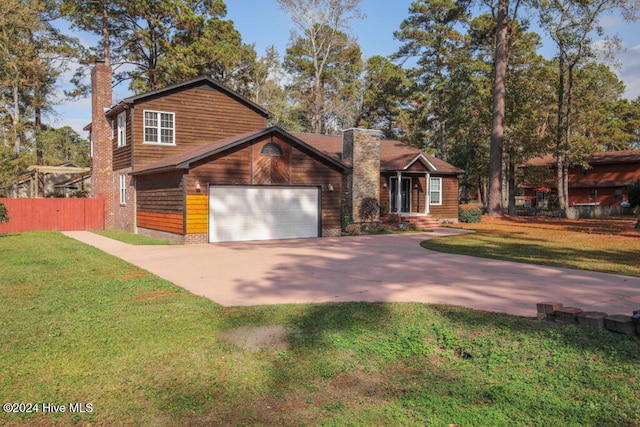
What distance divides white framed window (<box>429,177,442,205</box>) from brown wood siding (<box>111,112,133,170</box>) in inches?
647

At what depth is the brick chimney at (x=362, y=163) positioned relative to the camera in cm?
2289

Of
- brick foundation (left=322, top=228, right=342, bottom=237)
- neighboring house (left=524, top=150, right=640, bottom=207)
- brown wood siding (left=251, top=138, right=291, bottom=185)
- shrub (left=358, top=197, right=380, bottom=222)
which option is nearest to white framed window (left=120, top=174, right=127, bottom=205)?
brown wood siding (left=251, top=138, right=291, bottom=185)

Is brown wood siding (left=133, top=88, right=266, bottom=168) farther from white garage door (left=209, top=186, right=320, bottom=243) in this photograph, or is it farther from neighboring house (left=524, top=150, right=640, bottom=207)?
neighboring house (left=524, top=150, right=640, bottom=207)

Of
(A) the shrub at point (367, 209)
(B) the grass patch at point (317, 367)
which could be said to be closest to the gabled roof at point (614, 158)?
(A) the shrub at point (367, 209)

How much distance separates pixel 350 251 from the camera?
13859mm

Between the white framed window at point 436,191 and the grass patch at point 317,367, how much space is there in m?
21.5

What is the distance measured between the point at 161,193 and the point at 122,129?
5.26 metres

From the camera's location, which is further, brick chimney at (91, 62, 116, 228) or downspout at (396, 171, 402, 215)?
downspout at (396, 171, 402, 215)

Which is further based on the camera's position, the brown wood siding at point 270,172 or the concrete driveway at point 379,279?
the brown wood siding at point 270,172

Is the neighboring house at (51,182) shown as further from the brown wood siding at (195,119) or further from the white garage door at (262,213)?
the white garage door at (262,213)

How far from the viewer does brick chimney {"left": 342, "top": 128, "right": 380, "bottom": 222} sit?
22891mm

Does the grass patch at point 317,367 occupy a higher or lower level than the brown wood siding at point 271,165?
lower

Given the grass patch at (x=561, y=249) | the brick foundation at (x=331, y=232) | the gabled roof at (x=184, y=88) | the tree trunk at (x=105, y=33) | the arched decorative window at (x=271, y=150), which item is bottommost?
the grass patch at (x=561, y=249)

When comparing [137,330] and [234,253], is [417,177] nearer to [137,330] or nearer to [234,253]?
[234,253]
